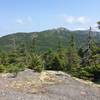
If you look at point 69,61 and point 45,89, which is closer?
point 45,89

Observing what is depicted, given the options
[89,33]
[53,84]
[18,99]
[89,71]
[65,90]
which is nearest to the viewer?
[18,99]

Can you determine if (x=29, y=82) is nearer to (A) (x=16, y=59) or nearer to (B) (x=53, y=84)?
(B) (x=53, y=84)

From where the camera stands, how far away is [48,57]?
91.4 meters

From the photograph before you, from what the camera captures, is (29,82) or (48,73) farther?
(48,73)

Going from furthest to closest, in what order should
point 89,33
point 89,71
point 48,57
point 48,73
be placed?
point 48,57
point 89,33
point 89,71
point 48,73

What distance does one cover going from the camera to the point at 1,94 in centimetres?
3566

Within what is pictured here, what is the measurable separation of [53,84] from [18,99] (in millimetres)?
10970

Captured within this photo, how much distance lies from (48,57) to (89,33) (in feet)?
95.2

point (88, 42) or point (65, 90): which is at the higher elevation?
point (88, 42)

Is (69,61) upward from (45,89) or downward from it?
downward

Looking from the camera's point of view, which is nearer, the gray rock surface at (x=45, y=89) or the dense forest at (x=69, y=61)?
the gray rock surface at (x=45, y=89)

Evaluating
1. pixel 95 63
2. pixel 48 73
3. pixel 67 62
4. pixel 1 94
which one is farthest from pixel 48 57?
pixel 1 94

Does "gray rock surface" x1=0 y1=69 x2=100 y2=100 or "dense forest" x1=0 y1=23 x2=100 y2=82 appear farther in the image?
"dense forest" x1=0 y1=23 x2=100 y2=82

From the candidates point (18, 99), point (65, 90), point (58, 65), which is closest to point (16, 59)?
point (58, 65)
